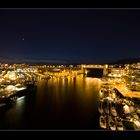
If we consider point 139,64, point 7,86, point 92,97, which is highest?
point 139,64

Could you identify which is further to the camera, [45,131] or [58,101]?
[58,101]

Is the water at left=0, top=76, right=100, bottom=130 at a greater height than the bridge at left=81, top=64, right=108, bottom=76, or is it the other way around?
the bridge at left=81, top=64, right=108, bottom=76

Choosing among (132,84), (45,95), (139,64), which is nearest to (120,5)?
(139,64)

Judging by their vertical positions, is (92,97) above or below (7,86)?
below

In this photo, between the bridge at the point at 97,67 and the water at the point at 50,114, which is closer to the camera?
the bridge at the point at 97,67

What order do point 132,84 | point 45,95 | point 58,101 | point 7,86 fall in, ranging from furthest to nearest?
point 45,95 → point 58,101 → point 7,86 → point 132,84

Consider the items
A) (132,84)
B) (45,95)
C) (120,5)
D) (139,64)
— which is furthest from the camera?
(45,95)

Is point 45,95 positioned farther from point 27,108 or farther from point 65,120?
point 65,120

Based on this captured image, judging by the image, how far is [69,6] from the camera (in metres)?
2.06

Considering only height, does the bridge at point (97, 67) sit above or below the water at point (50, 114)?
above

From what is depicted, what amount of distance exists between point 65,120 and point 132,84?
1.67 m

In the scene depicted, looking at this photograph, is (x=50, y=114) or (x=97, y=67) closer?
(x=97, y=67)

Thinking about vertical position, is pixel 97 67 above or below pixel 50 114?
above

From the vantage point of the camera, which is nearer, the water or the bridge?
the bridge
